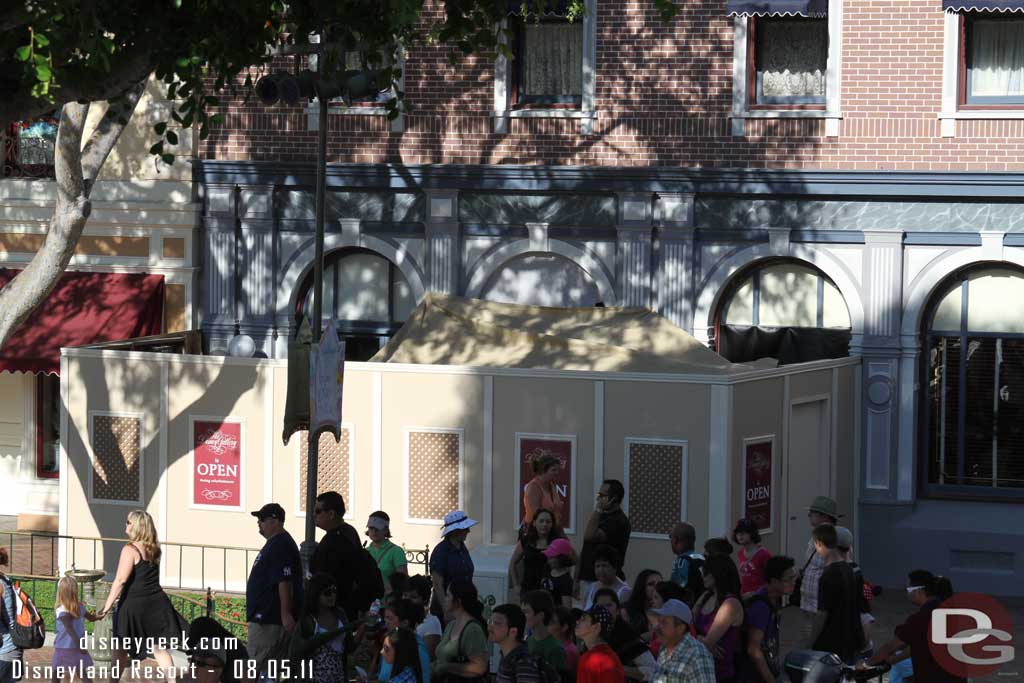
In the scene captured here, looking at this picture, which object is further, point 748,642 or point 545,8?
point 545,8

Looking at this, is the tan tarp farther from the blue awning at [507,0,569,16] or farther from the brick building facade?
the blue awning at [507,0,569,16]

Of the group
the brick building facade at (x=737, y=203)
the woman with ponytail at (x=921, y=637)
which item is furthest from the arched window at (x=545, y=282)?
the woman with ponytail at (x=921, y=637)

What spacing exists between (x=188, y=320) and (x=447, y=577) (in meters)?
9.93

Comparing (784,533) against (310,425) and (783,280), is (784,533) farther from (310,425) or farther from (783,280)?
(310,425)

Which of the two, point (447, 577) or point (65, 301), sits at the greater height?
point (65, 301)

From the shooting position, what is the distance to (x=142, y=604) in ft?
42.0

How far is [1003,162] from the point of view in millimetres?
19812

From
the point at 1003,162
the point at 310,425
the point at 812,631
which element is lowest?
the point at 812,631

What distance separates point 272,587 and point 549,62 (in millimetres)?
10459

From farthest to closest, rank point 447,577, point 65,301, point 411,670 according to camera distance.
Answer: point 65,301 → point 447,577 → point 411,670

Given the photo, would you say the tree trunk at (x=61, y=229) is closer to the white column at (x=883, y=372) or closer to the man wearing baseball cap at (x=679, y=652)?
the white column at (x=883, y=372)

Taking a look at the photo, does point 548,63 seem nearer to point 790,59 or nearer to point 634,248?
point 634,248

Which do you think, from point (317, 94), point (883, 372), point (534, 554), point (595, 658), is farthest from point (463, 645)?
point (883, 372)

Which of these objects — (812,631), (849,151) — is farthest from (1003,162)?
(812,631)
